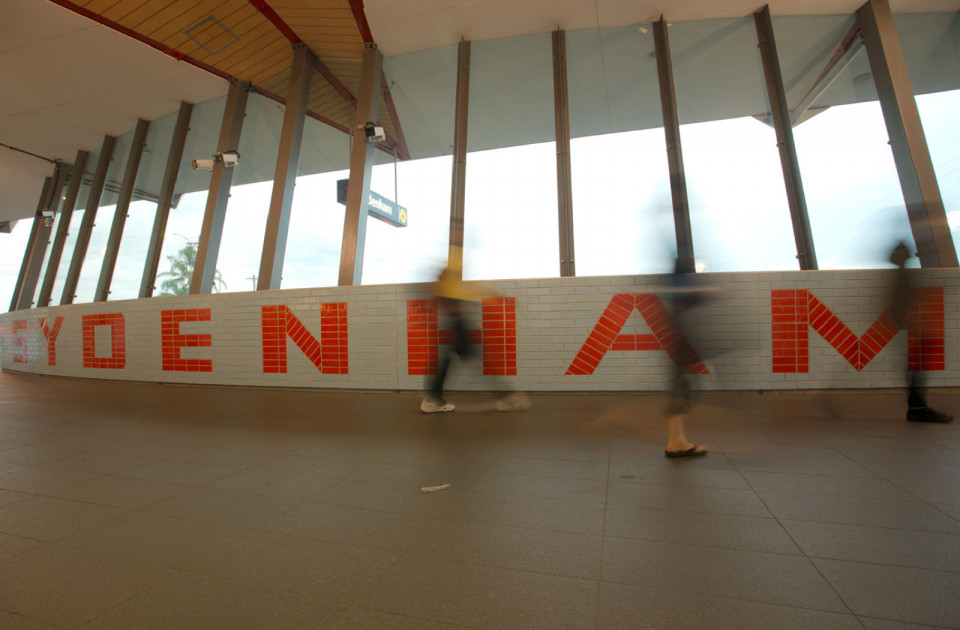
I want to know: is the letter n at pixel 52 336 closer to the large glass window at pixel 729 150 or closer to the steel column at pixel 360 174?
the steel column at pixel 360 174

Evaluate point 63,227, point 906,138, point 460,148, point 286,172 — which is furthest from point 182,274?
point 906,138

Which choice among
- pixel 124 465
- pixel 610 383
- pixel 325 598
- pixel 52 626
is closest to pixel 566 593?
pixel 325 598

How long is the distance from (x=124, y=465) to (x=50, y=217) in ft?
42.8

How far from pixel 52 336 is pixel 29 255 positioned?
4961 millimetres

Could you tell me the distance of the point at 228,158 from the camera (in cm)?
762

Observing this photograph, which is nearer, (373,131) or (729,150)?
(729,150)

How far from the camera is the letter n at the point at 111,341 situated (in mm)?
7504

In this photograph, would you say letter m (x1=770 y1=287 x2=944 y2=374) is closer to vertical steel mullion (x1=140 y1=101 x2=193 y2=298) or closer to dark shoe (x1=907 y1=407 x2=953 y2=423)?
dark shoe (x1=907 y1=407 x2=953 y2=423)

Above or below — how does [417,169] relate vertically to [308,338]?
above

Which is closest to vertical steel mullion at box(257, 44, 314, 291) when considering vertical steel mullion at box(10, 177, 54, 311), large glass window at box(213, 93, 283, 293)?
large glass window at box(213, 93, 283, 293)

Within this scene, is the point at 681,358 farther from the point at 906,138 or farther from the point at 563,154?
the point at 906,138

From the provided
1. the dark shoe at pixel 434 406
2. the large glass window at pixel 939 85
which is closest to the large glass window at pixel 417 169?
the dark shoe at pixel 434 406

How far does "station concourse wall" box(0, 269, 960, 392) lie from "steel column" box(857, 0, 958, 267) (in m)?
0.51

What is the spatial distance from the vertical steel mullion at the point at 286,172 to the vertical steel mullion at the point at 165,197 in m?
3.05
